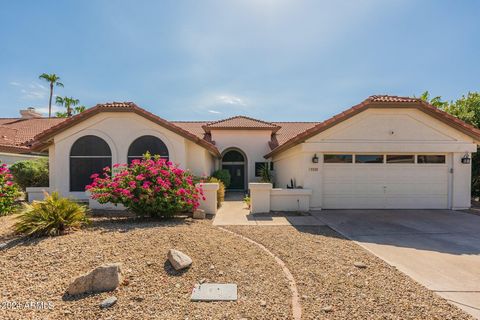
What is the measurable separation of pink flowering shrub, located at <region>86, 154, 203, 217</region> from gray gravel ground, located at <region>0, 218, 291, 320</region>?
150 centimetres

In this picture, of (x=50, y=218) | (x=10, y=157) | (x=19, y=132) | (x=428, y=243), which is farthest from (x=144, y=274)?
(x=19, y=132)

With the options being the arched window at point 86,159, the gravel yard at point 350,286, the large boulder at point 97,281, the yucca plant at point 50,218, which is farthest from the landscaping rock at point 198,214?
the arched window at point 86,159

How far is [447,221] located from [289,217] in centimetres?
595

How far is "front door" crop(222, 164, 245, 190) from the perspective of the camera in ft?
68.7

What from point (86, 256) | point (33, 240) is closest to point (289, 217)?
point (86, 256)

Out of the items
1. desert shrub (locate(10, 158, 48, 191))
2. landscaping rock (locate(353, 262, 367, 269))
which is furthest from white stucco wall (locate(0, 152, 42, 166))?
landscaping rock (locate(353, 262, 367, 269))

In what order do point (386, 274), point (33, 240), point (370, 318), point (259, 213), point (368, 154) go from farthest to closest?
point (368, 154) < point (259, 213) < point (33, 240) < point (386, 274) < point (370, 318)

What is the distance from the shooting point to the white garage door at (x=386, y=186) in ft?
36.5

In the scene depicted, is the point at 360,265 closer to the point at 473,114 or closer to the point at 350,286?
the point at 350,286

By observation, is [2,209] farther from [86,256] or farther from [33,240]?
[86,256]

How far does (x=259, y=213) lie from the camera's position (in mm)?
10398

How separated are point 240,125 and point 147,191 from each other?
13932 mm

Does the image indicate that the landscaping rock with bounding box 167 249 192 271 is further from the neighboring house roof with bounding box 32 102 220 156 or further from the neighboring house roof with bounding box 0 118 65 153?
the neighboring house roof with bounding box 0 118 65 153

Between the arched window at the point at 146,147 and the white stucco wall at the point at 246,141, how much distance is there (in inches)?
340
